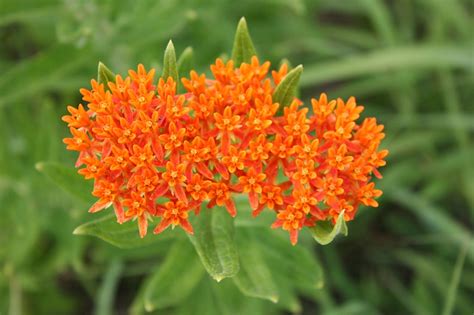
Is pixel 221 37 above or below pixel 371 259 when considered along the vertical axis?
above

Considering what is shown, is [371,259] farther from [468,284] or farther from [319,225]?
[319,225]

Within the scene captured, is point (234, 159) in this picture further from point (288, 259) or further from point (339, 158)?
point (288, 259)

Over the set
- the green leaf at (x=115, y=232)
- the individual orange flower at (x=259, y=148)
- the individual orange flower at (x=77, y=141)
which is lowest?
the green leaf at (x=115, y=232)

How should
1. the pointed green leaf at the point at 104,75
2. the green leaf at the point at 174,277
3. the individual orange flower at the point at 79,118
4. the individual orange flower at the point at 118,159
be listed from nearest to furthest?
the individual orange flower at the point at 118,159 < the individual orange flower at the point at 79,118 < the pointed green leaf at the point at 104,75 < the green leaf at the point at 174,277

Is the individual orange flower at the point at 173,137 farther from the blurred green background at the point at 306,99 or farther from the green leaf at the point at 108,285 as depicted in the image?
the green leaf at the point at 108,285

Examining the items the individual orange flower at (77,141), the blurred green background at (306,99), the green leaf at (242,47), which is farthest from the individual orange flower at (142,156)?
the blurred green background at (306,99)

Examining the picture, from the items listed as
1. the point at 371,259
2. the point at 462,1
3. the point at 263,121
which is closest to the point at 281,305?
the point at 371,259
